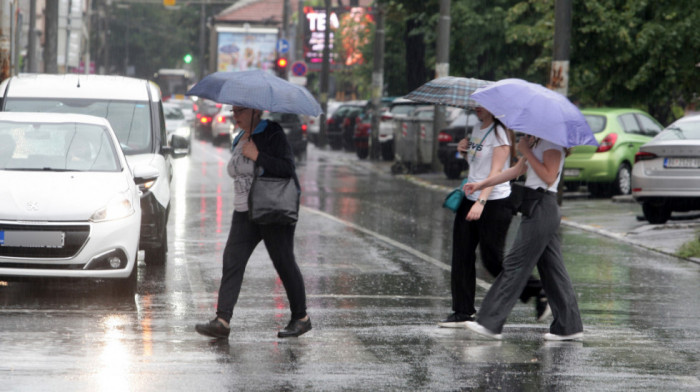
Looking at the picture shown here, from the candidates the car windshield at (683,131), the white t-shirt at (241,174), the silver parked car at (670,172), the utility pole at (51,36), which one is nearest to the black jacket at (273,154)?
the white t-shirt at (241,174)

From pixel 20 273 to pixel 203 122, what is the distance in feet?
141

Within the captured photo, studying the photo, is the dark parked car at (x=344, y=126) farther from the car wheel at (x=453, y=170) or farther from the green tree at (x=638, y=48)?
the green tree at (x=638, y=48)

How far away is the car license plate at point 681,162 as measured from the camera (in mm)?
17438

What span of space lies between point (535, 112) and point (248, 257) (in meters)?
2.06

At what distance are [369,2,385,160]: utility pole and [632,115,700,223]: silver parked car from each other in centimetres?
1987

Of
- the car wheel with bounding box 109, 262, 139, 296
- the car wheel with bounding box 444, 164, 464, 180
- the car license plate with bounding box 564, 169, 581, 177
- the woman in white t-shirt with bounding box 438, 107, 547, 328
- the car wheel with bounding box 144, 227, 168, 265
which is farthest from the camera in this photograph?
the car wheel with bounding box 444, 164, 464, 180

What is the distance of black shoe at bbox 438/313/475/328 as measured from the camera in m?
9.04

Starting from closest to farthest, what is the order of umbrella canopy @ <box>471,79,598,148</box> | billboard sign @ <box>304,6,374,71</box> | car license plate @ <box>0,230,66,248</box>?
umbrella canopy @ <box>471,79,598,148</box>
car license plate @ <box>0,230,66,248</box>
billboard sign @ <box>304,6,374,71</box>

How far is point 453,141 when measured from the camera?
2767 cm

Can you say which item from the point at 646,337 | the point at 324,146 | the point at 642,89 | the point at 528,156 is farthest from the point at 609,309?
the point at 324,146

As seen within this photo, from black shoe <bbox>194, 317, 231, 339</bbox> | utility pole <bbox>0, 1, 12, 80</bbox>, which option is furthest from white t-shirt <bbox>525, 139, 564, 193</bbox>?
utility pole <bbox>0, 1, 12, 80</bbox>

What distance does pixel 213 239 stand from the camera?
15.1 meters

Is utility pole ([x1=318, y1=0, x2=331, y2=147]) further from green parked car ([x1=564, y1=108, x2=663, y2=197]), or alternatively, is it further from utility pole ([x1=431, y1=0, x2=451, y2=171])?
green parked car ([x1=564, y1=108, x2=663, y2=197])

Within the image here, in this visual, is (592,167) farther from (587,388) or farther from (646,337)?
(587,388)
